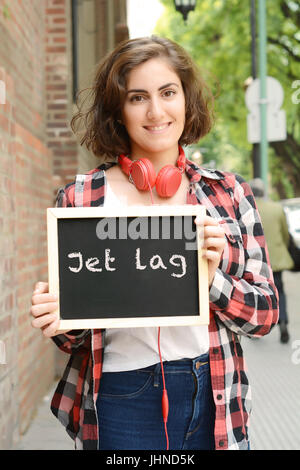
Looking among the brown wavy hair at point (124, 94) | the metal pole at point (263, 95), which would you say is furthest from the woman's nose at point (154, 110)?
the metal pole at point (263, 95)

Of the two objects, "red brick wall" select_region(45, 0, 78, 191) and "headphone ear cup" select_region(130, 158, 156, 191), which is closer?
"headphone ear cup" select_region(130, 158, 156, 191)

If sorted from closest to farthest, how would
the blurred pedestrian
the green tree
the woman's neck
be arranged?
1. the woman's neck
2. the blurred pedestrian
3. the green tree

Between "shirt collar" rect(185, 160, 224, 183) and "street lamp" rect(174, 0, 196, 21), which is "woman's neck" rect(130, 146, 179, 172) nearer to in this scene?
"shirt collar" rect(185, 160, 224, 183)

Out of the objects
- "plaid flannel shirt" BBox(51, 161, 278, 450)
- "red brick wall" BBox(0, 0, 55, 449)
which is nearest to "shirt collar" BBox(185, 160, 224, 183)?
"plaid flannel shirt" BBox(51, 161, 278, 450)

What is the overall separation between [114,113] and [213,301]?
793 mm

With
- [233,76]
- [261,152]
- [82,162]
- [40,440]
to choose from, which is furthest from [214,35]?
[40,440]

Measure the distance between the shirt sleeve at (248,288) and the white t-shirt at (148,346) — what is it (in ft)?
0.37

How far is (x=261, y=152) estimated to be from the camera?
1084 cm

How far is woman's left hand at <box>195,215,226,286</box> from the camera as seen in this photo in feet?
5.90

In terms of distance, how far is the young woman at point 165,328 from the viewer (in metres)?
1.97

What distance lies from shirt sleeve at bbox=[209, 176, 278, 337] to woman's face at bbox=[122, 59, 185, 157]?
0.32 meters

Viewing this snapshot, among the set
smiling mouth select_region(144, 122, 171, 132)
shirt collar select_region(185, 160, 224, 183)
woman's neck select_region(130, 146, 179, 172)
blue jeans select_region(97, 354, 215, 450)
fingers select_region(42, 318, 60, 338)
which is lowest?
blue jeans select_region(97, 354, 215, 450)

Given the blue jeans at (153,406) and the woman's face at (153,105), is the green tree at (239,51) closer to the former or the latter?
the woman's face at (153,105)

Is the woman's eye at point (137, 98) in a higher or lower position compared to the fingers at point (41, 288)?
higher
